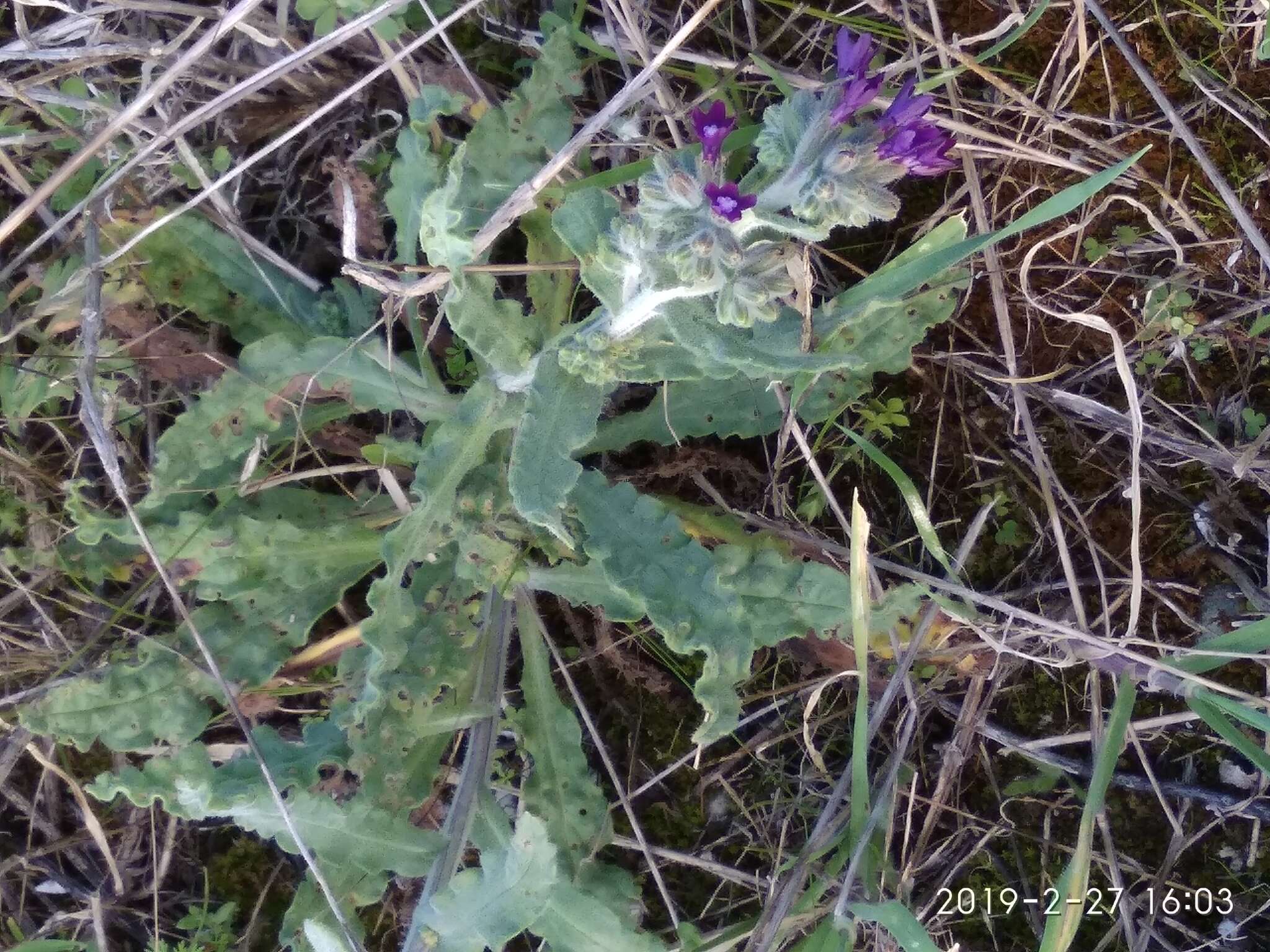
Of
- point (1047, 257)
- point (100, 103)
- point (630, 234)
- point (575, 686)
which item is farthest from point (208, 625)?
point (1047, 257)

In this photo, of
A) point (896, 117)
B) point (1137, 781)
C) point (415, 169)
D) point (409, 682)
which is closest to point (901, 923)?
point (1137, 781)

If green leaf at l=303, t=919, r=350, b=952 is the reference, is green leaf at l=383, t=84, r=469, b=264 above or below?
above

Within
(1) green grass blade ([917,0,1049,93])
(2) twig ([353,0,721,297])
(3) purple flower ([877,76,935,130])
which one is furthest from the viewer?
(1) green grass blade ([917,0,1049,93])

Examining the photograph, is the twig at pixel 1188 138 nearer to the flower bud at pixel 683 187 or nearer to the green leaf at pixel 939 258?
the green leaf at pixel 939 258

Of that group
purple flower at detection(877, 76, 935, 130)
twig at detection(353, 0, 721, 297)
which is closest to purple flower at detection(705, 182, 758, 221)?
purple flower at detection(877, 76, 935, 130)

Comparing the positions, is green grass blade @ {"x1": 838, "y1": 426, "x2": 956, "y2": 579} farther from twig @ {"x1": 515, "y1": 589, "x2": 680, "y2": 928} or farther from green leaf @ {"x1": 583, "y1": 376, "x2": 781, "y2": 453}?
twig @ {"x1": 515, "y1": 589, "x2": 680, "y2": 928}

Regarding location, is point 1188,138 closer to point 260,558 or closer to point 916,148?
point 916,148
